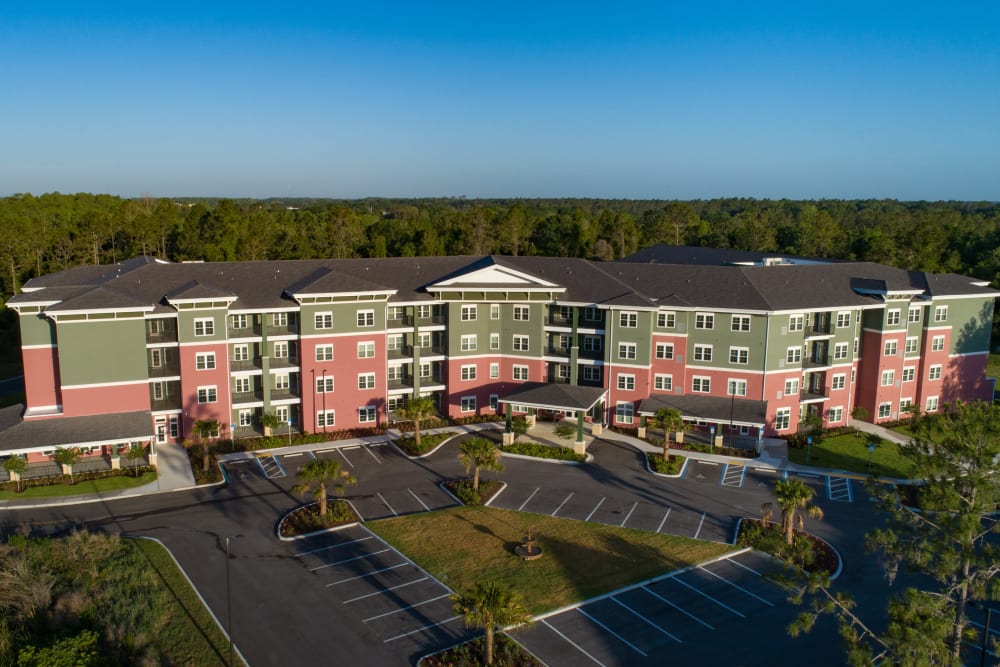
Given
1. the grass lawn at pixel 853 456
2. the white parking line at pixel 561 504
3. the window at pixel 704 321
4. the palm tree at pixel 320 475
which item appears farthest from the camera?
the window at pixel 704 321

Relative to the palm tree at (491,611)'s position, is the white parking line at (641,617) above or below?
below

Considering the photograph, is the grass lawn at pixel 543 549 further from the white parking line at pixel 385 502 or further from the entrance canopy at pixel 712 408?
the entrance canopy at pixel 712 408

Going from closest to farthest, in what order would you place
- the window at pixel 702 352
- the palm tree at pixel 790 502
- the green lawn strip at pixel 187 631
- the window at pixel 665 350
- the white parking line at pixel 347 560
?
the green lawn strip at pixel 187 631 < the white parking line at pixel 347 560 < the palm tree at pixel 790 502 < the window at pixel 702 352 < the window at pixel 665 350

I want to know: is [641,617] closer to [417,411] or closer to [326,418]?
[417,411]

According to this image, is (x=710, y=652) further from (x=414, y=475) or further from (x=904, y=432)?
(x=904, y=432)

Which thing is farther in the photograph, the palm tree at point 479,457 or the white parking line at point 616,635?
the palm tree at point 479,457

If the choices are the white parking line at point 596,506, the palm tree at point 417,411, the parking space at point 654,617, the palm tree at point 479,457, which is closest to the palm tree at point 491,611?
the parking space at point 654,617

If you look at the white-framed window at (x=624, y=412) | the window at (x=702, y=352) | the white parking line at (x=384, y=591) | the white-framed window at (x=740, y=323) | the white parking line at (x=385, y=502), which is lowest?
the white parking line at (x=384, y=591)

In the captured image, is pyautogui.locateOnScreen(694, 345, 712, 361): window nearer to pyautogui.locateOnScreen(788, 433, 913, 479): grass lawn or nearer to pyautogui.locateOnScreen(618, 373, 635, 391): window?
pyautogui.locateOnScreen(618, 373, 635, 391): window
